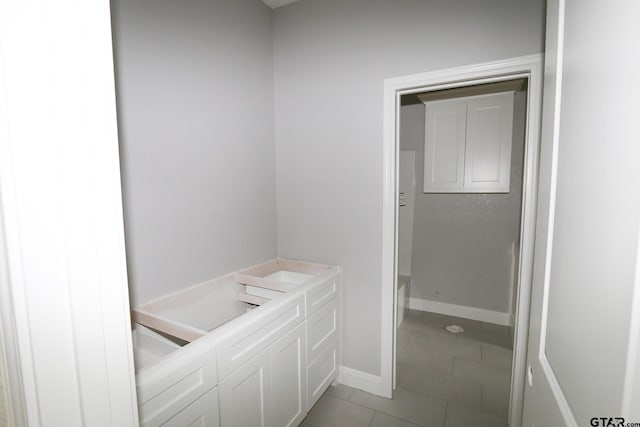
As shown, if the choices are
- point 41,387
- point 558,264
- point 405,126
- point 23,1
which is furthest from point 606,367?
point 405,126

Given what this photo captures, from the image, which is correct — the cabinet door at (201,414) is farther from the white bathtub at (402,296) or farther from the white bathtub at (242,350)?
the white bathtub at (402,296)

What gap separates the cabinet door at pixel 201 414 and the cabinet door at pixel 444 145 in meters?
2.85

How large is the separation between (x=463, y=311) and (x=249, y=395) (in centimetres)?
270

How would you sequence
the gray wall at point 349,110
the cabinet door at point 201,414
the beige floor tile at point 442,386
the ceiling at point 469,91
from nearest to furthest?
the cabinet door at point 201,414 < the gray wall at point 349,110 < the beige floor tile at point 442,386 < the ceiling at point 469,91

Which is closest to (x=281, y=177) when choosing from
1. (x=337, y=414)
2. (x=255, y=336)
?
(x=255, y=336)

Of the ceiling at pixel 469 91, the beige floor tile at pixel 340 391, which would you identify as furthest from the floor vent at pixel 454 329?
the ceiling at pixel 469 91

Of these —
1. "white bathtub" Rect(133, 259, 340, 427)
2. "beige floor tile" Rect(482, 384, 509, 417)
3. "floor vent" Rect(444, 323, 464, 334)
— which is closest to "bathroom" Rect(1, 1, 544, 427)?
"white bathtub" Rect(133, 259, 340, 427)

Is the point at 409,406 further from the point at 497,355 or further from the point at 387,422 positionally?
the point at 497,355

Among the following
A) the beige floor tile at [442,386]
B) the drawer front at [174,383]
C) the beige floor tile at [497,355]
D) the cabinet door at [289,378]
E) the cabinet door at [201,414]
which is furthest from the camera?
the beige floor tile at [497,355]

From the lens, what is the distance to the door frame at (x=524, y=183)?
5.10ft

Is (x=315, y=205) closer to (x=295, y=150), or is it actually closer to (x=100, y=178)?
(x=295, y=150)

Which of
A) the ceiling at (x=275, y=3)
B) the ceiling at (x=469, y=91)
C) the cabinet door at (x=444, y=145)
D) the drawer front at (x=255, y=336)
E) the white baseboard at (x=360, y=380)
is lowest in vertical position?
the white baseboard at (x=360, y=380)

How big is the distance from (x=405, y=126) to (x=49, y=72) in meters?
3.42

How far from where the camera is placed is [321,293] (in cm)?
189
